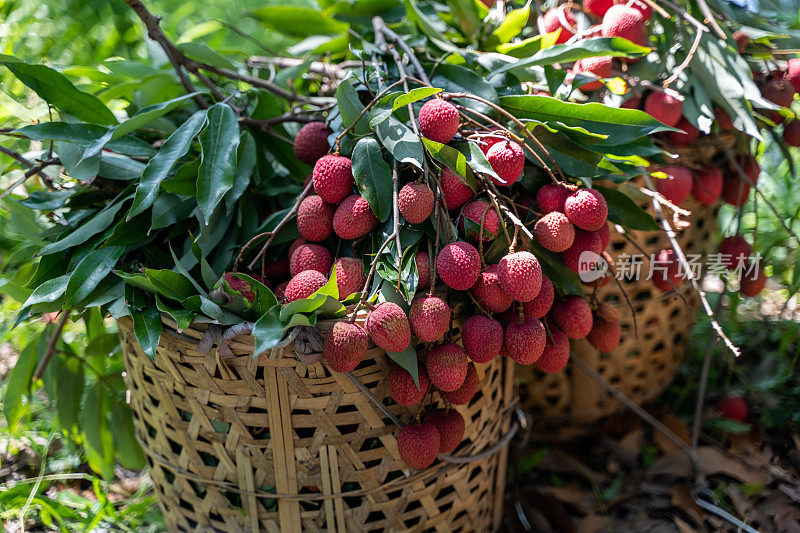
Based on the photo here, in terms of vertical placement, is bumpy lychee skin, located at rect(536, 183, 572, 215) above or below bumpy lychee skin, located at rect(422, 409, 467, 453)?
above

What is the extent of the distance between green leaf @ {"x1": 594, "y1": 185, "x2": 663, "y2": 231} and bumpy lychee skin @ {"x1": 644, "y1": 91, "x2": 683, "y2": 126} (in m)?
0.17

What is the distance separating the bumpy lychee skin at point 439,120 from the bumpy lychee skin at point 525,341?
0.21 m

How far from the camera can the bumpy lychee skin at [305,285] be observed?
2.09 feet

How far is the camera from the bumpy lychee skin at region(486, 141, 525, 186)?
0.64 metres

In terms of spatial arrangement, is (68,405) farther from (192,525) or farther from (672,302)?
Result: (672,302)

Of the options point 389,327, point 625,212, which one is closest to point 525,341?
point 389,327

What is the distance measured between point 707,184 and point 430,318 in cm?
59

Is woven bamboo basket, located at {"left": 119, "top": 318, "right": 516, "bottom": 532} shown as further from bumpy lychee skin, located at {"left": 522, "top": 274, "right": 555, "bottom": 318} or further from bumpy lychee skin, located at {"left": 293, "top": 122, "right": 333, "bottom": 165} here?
bumpy lychee skin, located at {"left": 293, "top": 122, "right": 333, "bottom": 165}

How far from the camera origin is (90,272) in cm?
69

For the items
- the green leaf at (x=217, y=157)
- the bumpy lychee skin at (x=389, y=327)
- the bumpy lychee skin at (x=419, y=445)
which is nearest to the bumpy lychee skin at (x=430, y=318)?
the bumpy lychee skin at (x=389, y=327)

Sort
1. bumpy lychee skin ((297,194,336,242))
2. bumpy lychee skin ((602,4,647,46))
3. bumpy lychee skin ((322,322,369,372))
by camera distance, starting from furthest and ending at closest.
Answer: bumpy lychee skin ((602,4,647,46))
bumpy lychee skin ((297,194,336,242))
bumpy lychee skin ((322,322,369,372))

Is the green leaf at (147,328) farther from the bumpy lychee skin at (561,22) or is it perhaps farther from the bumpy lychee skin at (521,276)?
the bumpy lychee skin at (561,22)

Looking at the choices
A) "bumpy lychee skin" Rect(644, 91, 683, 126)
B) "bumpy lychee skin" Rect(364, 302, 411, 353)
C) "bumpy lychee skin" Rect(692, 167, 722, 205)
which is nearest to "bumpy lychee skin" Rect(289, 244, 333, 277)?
"bumpy lychee skin" Rect(364, 302, 411, 353)

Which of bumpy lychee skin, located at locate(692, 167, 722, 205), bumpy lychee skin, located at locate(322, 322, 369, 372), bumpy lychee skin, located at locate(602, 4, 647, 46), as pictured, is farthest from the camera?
bumpy lychee skin, located at locate(692, 167, 722, 205)
